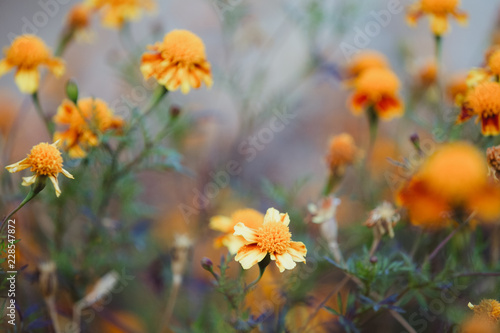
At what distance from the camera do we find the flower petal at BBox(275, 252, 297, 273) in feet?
1.80

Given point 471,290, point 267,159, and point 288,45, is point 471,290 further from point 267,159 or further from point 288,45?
point 288,45

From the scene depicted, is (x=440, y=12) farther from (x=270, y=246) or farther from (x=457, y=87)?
(x=270, y=246)

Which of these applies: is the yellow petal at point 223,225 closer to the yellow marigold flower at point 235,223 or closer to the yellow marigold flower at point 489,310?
the yellow marigold flower at point 235,223

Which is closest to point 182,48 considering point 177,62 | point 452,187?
point 177,62

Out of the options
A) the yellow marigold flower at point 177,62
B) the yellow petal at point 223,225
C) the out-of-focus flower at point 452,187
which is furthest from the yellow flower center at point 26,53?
the out-of-focus flower at point 452,187

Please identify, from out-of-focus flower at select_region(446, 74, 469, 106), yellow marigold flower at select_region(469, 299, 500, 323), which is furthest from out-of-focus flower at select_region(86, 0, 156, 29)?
yellow marigold flower at select_region(469, 299, 500, 323)

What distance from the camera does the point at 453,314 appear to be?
2.42 feet

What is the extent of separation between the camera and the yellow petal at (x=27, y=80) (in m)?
0.76

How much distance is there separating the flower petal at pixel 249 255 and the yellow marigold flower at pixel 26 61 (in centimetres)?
48

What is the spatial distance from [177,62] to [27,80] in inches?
10.5

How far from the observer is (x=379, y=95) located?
0.90m

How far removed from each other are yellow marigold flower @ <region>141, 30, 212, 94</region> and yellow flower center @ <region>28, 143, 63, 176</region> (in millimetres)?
204

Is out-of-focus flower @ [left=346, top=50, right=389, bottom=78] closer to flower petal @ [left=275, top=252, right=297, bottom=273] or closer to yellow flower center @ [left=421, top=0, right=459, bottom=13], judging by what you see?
yellow flower center @ [left=421, top=0, right=459, bottom=13]

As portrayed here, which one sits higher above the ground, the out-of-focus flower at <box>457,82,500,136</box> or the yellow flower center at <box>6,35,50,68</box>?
the yellow flower center at <box>6,35,50,68</box>
